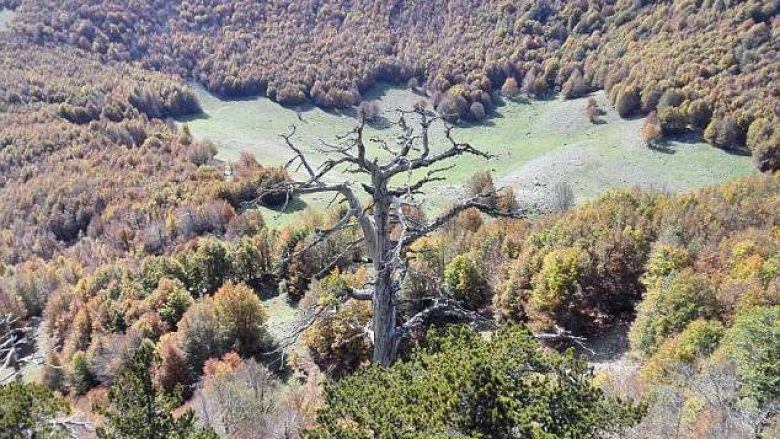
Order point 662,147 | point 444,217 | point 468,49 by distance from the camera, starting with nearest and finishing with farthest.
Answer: point 444,217
point 662,147
point 468,49

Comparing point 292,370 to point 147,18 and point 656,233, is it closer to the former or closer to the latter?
point 656,233

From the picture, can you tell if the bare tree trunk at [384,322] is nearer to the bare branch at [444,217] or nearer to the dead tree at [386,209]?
the dead tree at [386,209]

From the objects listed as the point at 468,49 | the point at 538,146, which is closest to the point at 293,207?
the point at 538,146

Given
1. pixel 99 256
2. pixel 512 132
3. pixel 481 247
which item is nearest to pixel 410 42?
pixel 512 132

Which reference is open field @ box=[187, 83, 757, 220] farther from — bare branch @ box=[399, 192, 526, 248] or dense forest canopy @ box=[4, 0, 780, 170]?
bare branch @ box=[399, 192, 526, 248]

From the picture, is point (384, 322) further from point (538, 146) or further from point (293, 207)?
point (538, 146)

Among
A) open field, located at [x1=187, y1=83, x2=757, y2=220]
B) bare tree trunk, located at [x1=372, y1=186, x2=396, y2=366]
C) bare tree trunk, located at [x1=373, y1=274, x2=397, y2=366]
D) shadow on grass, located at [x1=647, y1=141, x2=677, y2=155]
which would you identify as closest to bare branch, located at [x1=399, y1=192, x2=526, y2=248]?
bare tree trunk, located at [x1=372, y1=186, x2=396, y2=366]
